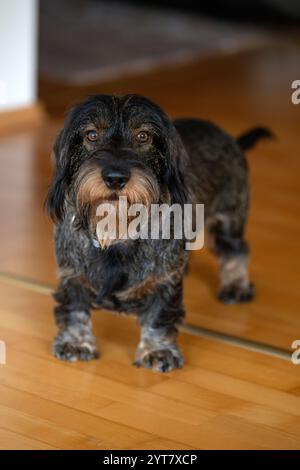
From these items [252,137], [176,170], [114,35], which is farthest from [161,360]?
[114,35]

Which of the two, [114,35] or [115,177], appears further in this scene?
[114,35]

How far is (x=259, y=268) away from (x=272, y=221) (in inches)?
20.3

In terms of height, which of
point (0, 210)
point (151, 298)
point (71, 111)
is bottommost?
point (0, 210)

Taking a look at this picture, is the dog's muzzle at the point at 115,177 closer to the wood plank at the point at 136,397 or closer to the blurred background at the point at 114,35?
the wood plank at the point at 136,397

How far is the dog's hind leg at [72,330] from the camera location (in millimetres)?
2686

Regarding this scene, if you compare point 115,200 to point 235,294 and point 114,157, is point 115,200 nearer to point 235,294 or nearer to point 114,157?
point 114,157

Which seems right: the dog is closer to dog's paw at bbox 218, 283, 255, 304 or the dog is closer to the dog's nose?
the dog's nose

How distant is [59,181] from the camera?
2.47 m

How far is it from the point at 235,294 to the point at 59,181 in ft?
3.01

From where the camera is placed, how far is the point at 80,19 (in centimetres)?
824

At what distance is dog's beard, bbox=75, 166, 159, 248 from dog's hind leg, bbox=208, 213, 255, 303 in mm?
740

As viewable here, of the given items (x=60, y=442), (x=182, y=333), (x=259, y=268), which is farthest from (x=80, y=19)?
(x=60, y=442)

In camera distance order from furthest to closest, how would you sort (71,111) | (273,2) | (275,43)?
1. (273,2)
2. (275,43)
3. (71,111)

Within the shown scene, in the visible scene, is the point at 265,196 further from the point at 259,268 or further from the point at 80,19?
the point at 80,19
